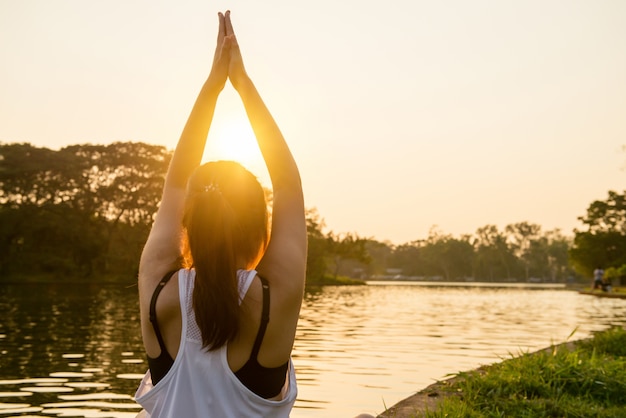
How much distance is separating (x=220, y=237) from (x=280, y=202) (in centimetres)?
20

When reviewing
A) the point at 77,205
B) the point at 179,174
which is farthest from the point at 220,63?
the point at 77,205

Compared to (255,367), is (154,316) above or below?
above

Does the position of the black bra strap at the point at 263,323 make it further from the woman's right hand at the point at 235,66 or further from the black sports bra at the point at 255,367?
the woman's right hand at the point at 235,66

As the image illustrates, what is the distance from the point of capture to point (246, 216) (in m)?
1.67

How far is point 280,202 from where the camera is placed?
5.81 feet

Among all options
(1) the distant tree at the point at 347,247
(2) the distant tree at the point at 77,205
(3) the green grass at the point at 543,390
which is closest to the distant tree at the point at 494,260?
→ (1) the distant tree at the point at 347,247

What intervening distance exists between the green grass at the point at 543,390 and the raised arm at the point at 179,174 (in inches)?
114

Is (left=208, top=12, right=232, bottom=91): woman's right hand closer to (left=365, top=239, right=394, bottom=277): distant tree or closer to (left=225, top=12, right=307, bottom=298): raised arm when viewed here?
(left=225, top=12, right=307, bottom=298): raised arm

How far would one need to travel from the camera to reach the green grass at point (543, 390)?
15.4 feet

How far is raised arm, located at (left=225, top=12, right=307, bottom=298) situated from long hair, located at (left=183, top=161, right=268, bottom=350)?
51mm

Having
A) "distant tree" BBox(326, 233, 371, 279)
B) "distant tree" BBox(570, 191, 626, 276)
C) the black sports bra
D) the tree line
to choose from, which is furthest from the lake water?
"distant tree" BBox(326, 233, 371, 279)

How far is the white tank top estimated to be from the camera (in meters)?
1.60

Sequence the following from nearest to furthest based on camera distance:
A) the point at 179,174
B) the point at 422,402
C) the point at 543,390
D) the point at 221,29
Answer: the point at 179,174 → the point at 221,29 → the point at 422,402 → the point at 543,390

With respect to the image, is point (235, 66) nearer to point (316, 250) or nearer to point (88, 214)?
point (88, 214)
